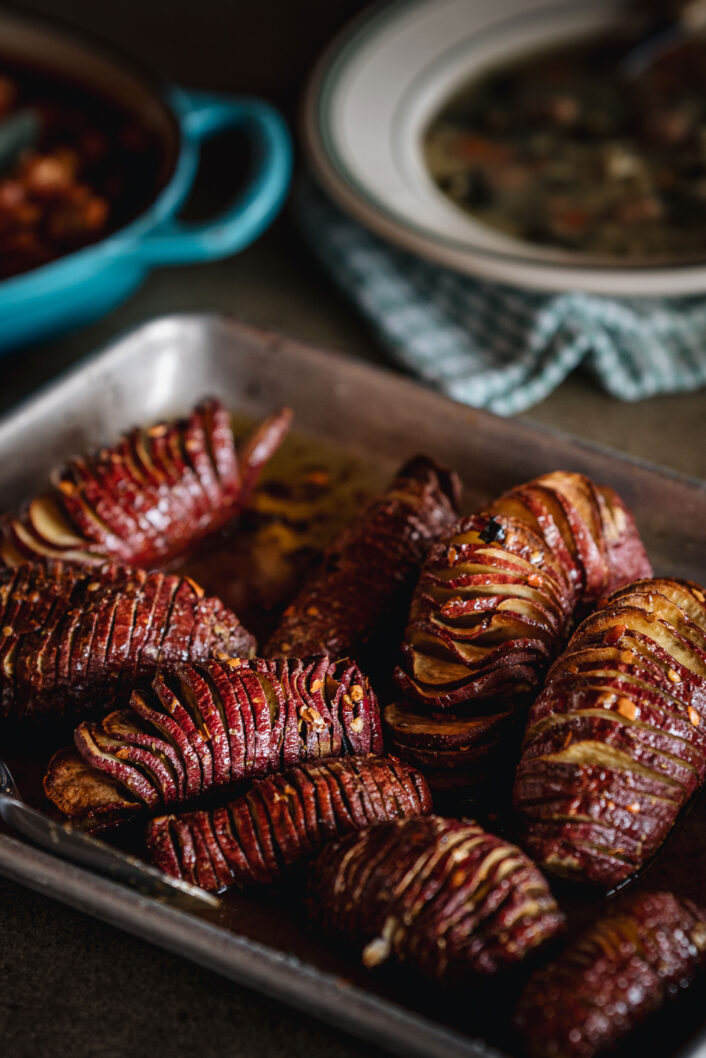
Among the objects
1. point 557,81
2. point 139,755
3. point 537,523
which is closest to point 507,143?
point 557,81

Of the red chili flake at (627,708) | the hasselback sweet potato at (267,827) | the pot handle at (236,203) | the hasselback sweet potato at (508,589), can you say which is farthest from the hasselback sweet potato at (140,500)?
the red chili flake at (627,708)

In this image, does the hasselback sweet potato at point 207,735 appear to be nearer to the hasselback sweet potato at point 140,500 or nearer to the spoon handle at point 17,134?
the hasselback sweet potato at point 140,500

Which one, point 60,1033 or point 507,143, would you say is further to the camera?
point 507,143

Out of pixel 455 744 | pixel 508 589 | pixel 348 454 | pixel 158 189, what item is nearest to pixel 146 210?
pixel 158 189

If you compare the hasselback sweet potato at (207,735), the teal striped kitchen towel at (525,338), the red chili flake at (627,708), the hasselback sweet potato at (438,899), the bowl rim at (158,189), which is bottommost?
the teal striped kitchen towel at (525,338)

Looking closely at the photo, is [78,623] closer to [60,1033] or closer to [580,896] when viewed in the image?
[60,1033]

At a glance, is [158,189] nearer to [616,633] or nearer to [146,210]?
[146,210]
